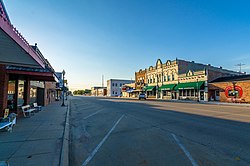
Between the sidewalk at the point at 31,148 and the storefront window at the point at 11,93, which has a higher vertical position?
the storefront window at the point at 11,93

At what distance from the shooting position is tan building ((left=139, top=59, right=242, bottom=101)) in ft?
117

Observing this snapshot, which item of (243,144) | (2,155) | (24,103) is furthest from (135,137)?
(24,103)

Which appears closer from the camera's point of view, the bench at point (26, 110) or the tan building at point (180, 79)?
the bench at point (26, 110)

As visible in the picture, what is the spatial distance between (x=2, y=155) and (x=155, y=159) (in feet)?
15.0

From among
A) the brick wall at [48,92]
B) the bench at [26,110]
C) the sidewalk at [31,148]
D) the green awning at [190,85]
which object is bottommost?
the sidewalk at [31,148]

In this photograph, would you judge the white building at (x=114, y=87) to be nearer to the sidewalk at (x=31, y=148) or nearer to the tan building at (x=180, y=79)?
the tan building at (x=180, y=79)

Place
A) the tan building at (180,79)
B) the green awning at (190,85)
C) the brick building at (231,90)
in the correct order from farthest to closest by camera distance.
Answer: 1. the tan building at (180,79)
2. the green awning at (190,85)
3. the brick building at (231,90)

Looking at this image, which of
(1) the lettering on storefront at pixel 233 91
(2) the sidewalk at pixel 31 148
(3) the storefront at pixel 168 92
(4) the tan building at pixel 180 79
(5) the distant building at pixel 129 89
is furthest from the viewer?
(5) the distant building at pixel 129 89

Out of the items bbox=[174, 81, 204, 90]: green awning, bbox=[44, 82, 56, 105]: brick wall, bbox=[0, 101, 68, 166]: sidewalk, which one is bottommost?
bbox=[0, 101, 68, 166]: sidewalk

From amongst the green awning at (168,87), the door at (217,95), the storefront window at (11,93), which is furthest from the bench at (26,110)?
the green awning at (168,87)

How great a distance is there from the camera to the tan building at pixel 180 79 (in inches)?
1407

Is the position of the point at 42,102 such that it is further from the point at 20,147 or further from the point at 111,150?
the point at 111,150

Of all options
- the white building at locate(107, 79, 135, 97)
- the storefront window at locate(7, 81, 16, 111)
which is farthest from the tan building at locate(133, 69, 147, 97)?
the storefront window at locate(7, 81, 16, 111)

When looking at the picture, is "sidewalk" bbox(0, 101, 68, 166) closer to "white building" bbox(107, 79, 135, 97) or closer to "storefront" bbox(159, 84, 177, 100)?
"storefront" bbox(159, 84, 177, 100)
